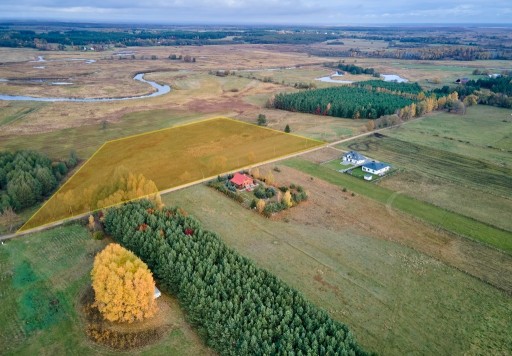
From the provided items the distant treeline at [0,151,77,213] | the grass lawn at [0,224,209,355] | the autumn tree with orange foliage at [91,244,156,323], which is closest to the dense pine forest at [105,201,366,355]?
the grass lawn at [0,224,209,355]

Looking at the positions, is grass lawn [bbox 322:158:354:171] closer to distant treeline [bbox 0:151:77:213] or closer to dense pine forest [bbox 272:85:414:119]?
dense pine forest [bbox 272:85:414:119]

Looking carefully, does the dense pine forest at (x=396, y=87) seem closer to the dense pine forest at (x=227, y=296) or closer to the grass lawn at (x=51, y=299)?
the dense pine forest at (x=227, y=296)

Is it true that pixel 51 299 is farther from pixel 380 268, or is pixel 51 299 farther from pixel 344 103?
pixel 344 103

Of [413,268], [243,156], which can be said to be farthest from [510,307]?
[243,156]

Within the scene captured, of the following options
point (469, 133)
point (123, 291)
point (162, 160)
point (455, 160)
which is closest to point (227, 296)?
point (123, 291)

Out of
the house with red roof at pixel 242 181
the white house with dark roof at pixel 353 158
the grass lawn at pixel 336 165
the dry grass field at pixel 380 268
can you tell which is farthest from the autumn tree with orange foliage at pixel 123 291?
the white house with dark roof at pixel 353 158

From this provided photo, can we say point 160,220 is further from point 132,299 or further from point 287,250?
point 287,250
